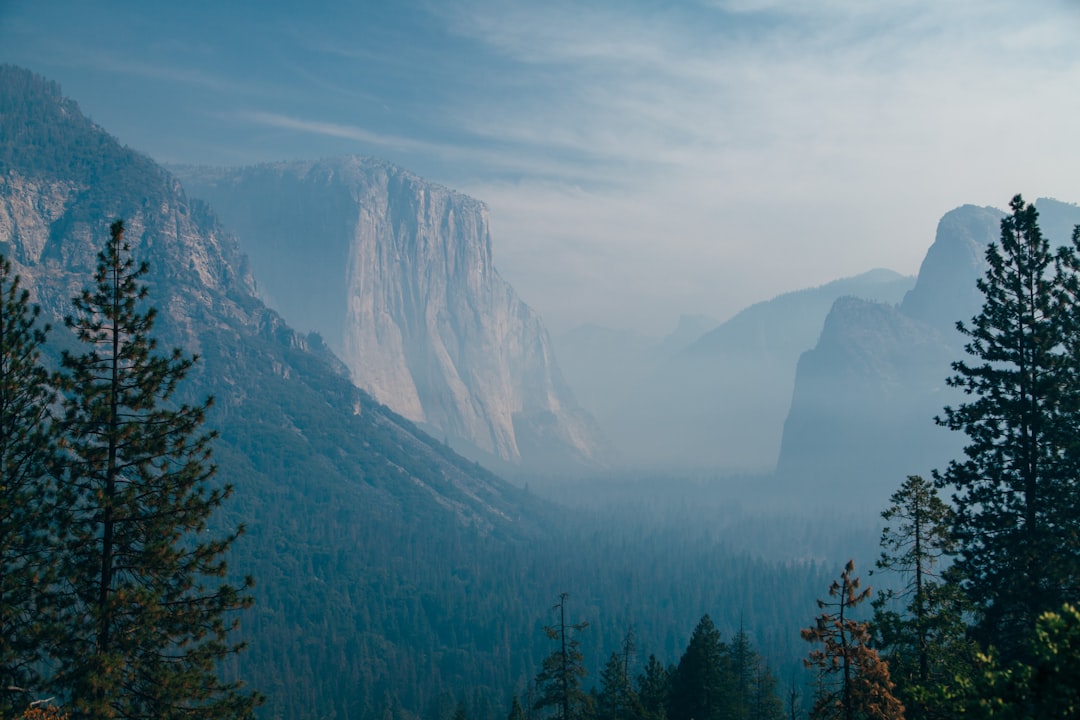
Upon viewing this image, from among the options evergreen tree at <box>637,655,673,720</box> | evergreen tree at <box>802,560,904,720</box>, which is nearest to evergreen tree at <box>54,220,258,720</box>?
evergreen tree at <box>802,560,904,720</box>

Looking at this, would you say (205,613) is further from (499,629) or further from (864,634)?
(499,629)

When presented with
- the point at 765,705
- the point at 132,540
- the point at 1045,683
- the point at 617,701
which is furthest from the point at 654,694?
the point at 1045,683

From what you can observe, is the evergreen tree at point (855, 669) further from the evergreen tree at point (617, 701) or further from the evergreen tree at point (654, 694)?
the evergreen tree at point (617, 701)

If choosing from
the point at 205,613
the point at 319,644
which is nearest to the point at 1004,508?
the point at 205,613

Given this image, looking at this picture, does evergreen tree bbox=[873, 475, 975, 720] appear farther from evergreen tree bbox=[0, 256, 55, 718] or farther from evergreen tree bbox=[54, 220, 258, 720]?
evergreen tree bbox=[0, 256, 55, 718]

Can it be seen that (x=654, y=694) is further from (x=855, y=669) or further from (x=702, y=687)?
(x=855, y=669)

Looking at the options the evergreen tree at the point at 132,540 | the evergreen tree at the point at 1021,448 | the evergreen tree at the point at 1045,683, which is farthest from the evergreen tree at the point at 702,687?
the evergreen tree at the point at 1045,683
